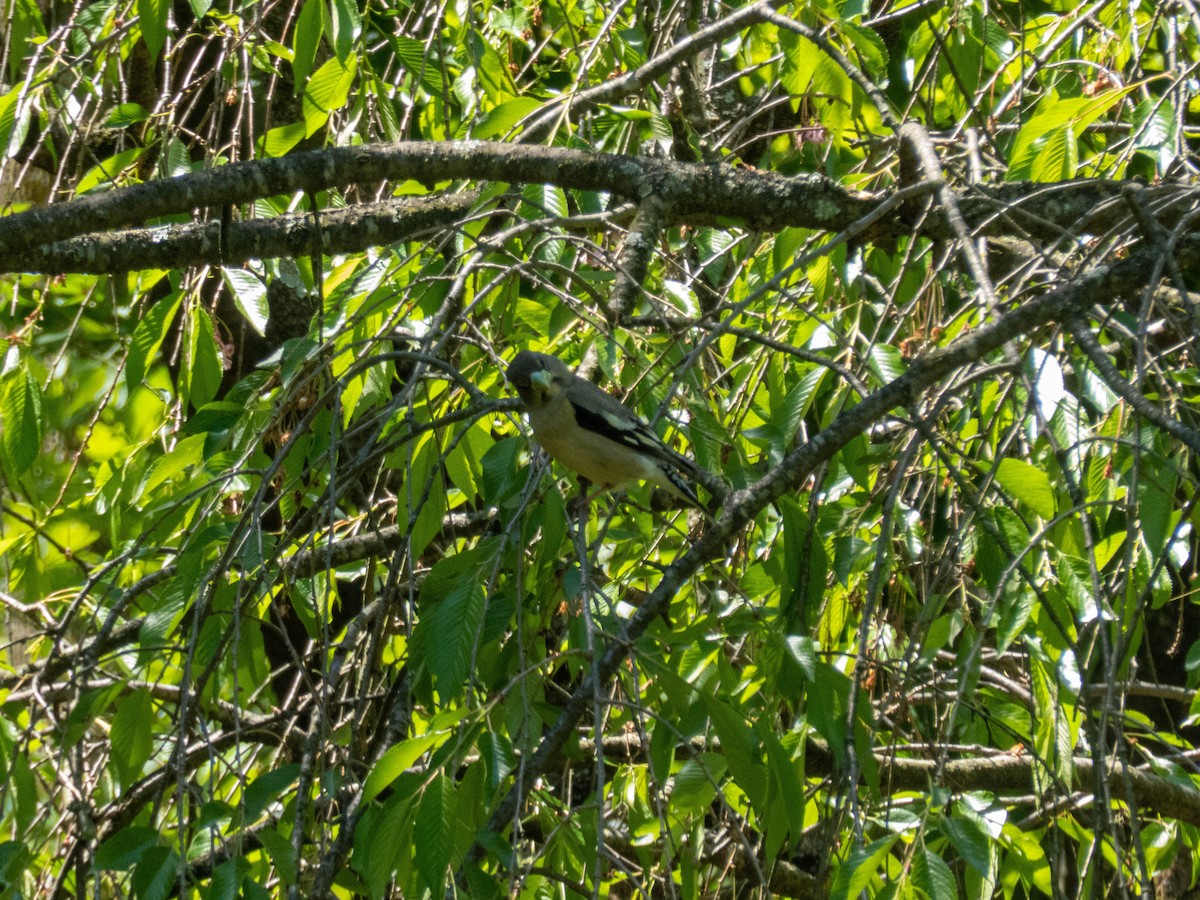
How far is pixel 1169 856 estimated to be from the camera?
349 centimetres

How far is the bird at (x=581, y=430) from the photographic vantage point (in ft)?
11.1

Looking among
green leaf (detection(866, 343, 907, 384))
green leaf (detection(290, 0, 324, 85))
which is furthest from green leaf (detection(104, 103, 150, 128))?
green leaf (detection(866, 343, 907, 384))

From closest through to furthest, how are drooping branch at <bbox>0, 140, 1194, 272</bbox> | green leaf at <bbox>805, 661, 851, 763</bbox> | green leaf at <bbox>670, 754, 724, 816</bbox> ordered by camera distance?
green leaf at <bbox>805, 661, 851, 763</bbox> < green leaf at <bbox>670, 754, 724, 816</bbox> < drooping branch at <bbox>0, 140, 1194, 272</bbox>

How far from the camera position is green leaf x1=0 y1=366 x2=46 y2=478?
3043 mm

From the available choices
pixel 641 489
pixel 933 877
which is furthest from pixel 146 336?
pixel 933 877

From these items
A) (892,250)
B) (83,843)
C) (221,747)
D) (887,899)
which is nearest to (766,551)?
(892,250)

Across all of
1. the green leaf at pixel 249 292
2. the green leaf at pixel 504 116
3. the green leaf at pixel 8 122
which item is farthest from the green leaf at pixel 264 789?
the green leaf at pixel 8 122

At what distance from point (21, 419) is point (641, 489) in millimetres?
1684

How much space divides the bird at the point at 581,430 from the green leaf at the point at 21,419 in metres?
1.25

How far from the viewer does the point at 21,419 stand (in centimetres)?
306

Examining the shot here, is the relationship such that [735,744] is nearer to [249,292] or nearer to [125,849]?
[125,849]

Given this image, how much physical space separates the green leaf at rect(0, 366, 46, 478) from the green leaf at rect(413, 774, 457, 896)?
1727 mm

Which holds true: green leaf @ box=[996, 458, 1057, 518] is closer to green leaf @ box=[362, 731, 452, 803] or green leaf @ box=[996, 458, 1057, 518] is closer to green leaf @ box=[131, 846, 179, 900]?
green leaf @ box=[362, 731, 452, 803]

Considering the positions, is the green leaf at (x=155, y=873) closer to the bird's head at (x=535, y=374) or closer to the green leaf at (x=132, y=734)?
the green leaf at (x=132, y=734)
